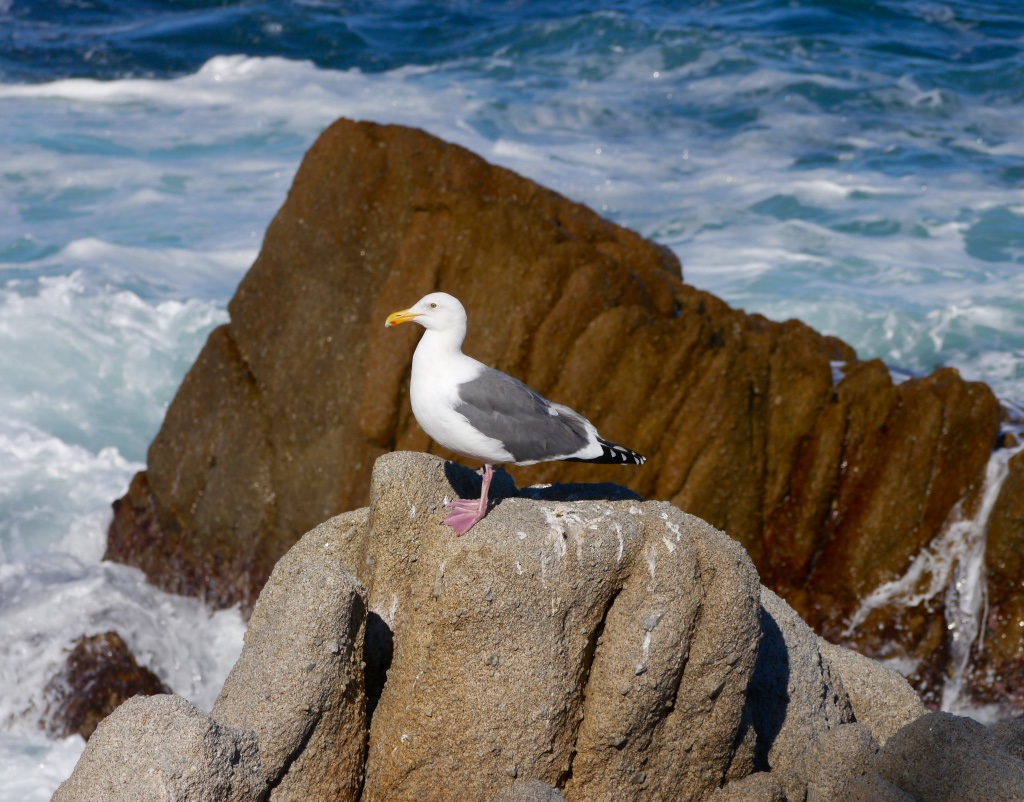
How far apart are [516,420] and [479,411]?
15 centimetres

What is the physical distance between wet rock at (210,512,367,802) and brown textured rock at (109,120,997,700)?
11.0 feet

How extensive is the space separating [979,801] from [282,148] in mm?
20722

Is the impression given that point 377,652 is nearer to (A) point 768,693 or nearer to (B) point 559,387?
(A) point 768,693

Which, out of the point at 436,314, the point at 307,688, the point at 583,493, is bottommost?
the point at 307,688

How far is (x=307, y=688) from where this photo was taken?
3.96 metres

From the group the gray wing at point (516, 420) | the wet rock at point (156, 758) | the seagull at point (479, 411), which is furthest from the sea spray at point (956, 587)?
the wet rock at point (156, 758)

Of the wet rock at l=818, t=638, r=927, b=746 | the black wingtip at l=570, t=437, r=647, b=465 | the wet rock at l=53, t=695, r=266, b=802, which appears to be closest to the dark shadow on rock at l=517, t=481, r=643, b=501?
the black wingtip at l=570, t=437, r=647, b=465

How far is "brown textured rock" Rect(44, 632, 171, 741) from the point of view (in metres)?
7.18

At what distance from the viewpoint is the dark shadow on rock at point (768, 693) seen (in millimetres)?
4660

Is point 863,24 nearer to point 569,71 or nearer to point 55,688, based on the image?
point 569,71

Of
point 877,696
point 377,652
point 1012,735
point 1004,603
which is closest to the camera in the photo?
point 377,652

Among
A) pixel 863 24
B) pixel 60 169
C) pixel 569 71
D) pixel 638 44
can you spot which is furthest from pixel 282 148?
pixel 863 24


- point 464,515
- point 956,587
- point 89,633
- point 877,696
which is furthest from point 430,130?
point 464,515

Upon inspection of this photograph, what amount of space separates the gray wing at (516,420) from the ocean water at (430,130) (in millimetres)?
3856
